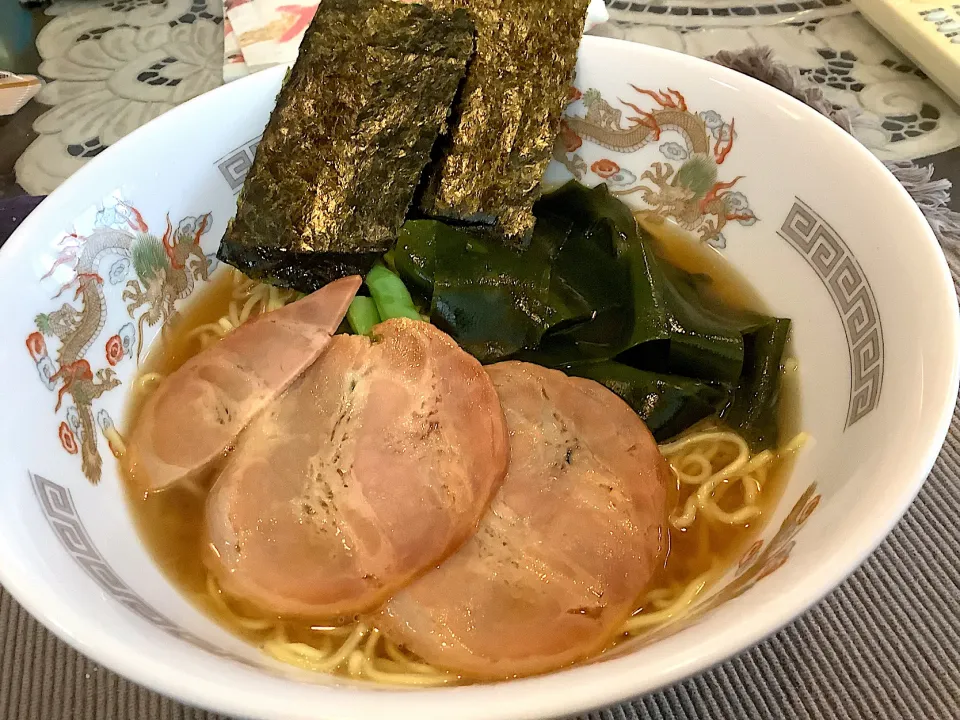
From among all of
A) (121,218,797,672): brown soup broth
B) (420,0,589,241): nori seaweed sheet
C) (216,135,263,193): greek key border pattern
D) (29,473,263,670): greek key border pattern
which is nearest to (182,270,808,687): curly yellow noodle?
(121,218,797,672): brown soup broth

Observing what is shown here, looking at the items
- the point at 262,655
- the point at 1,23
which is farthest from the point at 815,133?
the point at 1,23

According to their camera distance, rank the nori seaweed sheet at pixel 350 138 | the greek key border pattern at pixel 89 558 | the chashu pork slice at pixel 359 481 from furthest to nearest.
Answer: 1. the nori seaweed sheet at pixel 350 138
2. the chashu pork slice at pixel 359 481
3. the greek key border pattern at pixel 89 558

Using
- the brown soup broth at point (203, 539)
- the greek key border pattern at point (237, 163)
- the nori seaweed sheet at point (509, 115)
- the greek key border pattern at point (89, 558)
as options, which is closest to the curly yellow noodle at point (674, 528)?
the brown soup broth at point (203, 539)

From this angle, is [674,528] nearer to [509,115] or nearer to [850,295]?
[850,295]

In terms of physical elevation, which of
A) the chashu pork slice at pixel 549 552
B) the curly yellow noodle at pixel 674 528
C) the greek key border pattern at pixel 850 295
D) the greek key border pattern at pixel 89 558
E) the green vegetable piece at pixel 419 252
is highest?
the greek key border pattern at pixel 850 295

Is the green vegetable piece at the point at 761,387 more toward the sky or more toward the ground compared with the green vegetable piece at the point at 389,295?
more toward the ground

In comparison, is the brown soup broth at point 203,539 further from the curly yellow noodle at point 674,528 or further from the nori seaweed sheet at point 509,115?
the nori seaweed sheet at point 509,115
